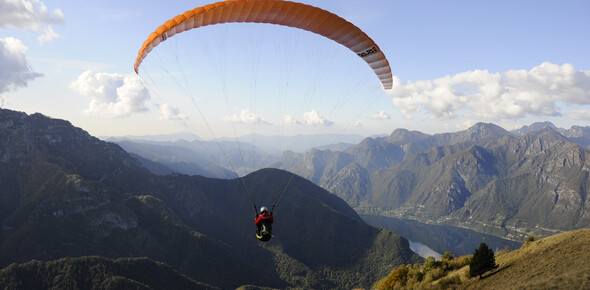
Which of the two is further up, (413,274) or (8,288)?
(413,274)

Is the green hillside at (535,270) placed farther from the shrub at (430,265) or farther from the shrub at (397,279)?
the shrub at (397,279)

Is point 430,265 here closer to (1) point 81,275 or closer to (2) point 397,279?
(2) point 397,279

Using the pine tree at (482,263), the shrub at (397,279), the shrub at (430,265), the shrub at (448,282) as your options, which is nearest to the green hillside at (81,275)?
the shrub at (397,279)

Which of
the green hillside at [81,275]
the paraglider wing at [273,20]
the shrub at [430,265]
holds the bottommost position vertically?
the green hillside at [81,275]

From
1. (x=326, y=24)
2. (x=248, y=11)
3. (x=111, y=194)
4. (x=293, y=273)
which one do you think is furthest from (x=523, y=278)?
(x=111, y=194)

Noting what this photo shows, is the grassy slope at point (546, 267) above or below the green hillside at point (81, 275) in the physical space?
above

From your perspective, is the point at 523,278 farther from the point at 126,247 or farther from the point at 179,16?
the point at 126,247

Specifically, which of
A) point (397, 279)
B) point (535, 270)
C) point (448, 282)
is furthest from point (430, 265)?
point (535, 270)
